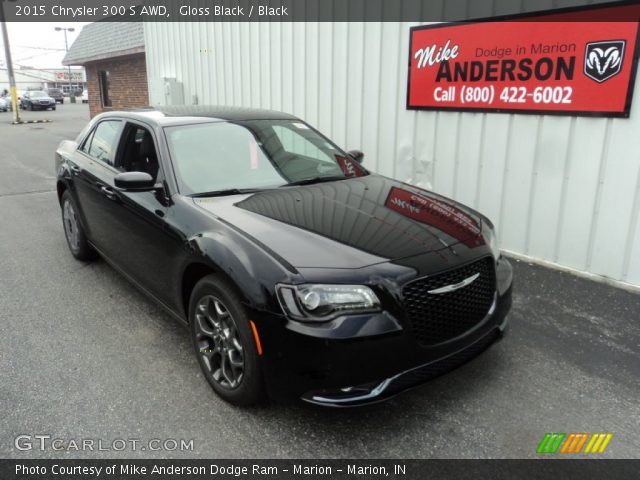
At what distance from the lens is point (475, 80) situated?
5520mm

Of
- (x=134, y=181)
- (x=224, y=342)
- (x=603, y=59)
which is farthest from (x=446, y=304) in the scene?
(x=603, y=59)

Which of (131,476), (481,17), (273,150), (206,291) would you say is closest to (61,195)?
(273,150)

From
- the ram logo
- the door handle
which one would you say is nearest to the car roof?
the door handle

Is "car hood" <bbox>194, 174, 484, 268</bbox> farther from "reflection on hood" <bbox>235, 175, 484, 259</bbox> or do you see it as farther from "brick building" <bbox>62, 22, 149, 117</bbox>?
"brick building" <bbox>62, 22, 149, 117</bbox>

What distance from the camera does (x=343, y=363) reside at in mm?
2395

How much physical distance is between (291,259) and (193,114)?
2.17 meters

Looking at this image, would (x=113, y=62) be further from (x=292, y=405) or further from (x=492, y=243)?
(x=292, y=405)

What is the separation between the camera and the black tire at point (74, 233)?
512cm

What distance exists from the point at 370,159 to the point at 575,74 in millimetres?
2856

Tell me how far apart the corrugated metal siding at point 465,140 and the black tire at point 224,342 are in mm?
3786

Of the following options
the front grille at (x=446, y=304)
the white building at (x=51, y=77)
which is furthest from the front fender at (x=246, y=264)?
the white building at (x=51, y=77)

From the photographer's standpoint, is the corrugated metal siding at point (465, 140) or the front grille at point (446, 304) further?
the corrugated metal siding at point (465, 140)

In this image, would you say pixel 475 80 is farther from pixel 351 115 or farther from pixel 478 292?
pixel 478 292

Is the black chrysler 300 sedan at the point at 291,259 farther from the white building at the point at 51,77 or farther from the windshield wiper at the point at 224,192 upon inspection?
the white building at the point at 51,77
